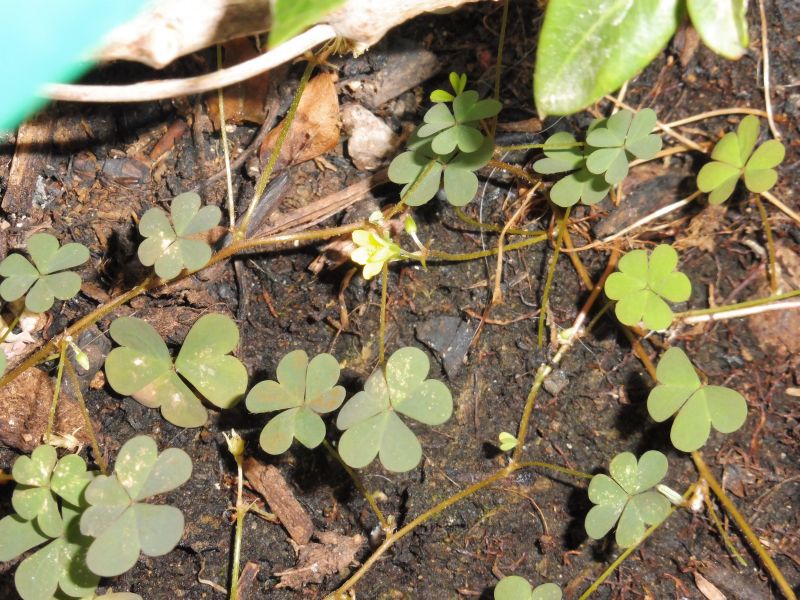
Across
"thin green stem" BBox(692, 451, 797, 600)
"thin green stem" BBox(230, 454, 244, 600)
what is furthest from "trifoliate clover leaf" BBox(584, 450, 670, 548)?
"thin green stem" BBox(230, 454, 244, 600)

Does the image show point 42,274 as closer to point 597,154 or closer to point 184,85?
point 184,85

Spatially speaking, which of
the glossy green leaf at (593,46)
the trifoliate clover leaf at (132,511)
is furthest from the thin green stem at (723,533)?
the trifoliate clover leaf at (132,511)

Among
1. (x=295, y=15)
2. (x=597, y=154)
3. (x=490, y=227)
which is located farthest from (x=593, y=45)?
(x=490, y=227)

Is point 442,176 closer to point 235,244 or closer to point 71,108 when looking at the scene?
point 235,244

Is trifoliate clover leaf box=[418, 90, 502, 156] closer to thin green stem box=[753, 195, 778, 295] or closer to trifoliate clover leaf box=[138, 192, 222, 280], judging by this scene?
trifoliate clover leaf box=[138, 192, 222, 280]

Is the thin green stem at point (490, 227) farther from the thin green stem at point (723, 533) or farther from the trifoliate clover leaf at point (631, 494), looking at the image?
the thin green stem at point (723, 533)

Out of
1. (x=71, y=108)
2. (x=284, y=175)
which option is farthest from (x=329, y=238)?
(x=71, y=108)
